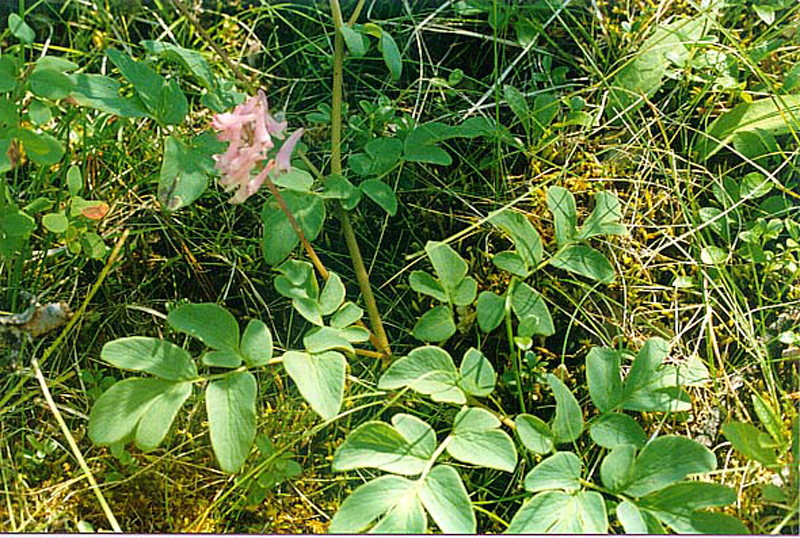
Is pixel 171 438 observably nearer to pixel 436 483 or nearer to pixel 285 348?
pixel 285 348

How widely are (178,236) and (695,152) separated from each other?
0.78 meters

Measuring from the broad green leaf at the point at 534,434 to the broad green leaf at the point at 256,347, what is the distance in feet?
0.97

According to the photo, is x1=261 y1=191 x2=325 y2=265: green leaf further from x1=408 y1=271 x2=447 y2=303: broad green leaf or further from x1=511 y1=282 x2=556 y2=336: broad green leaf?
x1=511 y1=282 x2=556 y2=336: broad green leaf

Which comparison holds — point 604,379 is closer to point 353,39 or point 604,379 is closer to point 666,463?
point 666,463

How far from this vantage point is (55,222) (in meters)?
1.22

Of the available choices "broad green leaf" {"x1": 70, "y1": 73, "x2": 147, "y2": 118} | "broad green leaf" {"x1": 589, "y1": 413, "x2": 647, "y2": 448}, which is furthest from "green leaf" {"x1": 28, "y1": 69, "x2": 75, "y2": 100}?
"broad green leaf" {"x1": 589, "y1": 413, "x2": 647, "y2": 448}

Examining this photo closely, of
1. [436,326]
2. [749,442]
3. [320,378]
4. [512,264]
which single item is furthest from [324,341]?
[749,442]

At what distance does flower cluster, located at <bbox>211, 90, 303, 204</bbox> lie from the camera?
39.7 inches

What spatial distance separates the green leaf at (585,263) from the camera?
1164 millimetres

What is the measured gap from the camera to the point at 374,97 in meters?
1.47

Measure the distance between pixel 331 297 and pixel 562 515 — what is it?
36cm

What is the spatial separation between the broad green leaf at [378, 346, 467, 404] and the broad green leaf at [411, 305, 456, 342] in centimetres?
7

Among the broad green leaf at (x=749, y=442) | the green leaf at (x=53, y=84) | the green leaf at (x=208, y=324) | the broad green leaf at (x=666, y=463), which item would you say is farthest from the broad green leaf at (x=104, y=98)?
the broad green leaf at (x=749, y=442)

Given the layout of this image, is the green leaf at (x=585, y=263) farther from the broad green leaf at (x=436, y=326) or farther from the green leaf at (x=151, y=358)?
the green leaf at (x=151, y=358)
